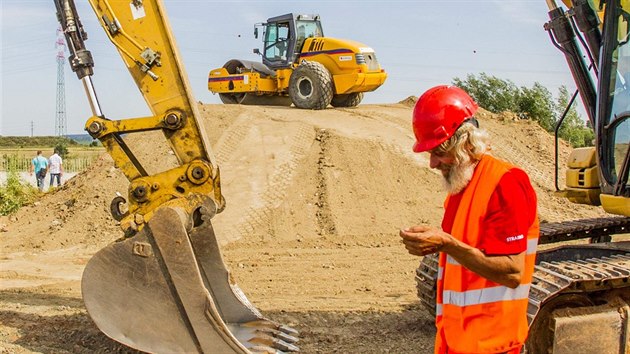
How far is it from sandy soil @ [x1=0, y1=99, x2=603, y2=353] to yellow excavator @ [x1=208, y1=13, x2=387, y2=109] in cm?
80

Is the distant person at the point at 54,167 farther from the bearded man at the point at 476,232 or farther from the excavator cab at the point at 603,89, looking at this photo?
the bearded man at the point at 476,232

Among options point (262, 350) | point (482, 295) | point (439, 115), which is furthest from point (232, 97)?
point (482, 295)

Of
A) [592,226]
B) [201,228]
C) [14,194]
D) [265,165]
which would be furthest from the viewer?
[14,194]

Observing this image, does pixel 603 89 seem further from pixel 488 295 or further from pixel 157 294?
pixel 157 294

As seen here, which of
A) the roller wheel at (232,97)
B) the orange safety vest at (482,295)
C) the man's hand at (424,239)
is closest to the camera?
the man's hand at (424,239)

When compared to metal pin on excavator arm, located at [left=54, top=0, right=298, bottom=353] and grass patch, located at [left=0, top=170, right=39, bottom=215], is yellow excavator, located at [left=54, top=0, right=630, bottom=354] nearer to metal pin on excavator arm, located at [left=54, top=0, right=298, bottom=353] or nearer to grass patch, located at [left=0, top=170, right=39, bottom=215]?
metal pin on excavator arm, located at [left=54, top=0, right=298, bottom=353]

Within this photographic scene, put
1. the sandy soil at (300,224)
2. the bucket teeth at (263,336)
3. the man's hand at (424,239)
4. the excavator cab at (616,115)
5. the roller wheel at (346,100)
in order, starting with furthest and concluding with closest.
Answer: the roller wheel at (346,100)
the sandy soil at (300,224)
the bucket teeth at (263,336)
the excavator cab at (616,115)
the man's hand at (424,239)

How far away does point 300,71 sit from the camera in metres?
19.3

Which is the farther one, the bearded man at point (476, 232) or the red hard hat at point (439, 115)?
the red hard hat at point (439, 115)

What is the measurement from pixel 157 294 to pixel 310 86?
47.3 ft

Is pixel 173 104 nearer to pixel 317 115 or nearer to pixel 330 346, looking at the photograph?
A: pixel 330 346

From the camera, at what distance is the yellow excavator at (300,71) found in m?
19.2

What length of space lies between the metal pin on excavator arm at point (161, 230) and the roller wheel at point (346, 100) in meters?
14.9

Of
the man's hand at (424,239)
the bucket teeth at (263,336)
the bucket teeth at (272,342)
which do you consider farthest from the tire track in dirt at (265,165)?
the man's hand at (424,239)
